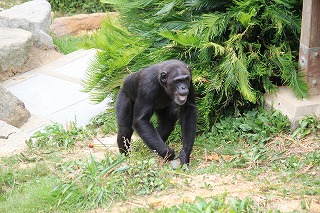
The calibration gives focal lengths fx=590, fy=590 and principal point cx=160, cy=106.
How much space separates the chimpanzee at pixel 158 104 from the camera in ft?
22.8

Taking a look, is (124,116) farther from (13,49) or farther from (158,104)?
(13,49)

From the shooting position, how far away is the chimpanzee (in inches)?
273

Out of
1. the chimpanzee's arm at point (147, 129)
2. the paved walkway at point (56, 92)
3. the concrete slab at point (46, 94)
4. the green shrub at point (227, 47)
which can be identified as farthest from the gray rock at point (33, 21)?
the chimpanzee's arm at point (147, 129)

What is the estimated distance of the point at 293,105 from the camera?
7.47m

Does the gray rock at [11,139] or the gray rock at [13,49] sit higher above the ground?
the gray rock at [11,139]

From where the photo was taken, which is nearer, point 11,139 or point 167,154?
point 167,154

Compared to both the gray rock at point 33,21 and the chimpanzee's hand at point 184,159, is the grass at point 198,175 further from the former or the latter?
the gray rock at point 33,21

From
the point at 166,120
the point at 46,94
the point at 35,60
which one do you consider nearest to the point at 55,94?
the point at 46,94

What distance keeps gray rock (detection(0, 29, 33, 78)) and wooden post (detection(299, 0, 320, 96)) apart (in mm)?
6230

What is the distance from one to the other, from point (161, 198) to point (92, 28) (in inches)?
403

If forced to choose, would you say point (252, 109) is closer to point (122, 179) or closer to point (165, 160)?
point (165, 160)

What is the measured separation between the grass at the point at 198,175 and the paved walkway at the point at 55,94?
5.17ft

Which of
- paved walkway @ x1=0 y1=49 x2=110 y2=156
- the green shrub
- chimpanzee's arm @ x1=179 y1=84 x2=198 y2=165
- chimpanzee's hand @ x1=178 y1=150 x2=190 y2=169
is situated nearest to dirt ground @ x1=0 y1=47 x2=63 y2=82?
paved walkway @ x1=0 y1=49 x2=110 y2=156

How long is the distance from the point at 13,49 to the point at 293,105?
250 inches
